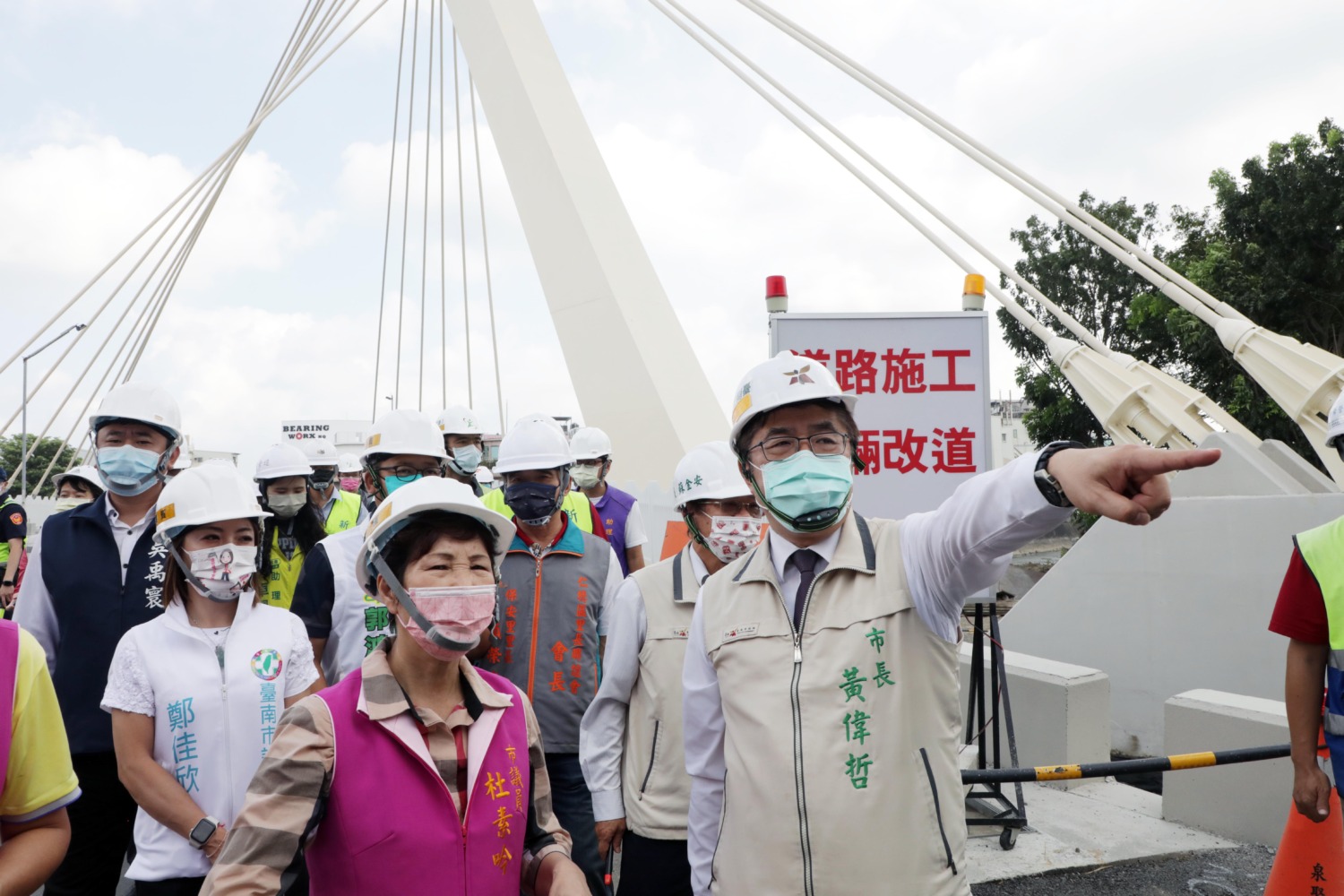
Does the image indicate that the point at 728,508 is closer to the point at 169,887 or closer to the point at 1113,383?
the point at 169,887

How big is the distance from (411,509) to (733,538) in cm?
156

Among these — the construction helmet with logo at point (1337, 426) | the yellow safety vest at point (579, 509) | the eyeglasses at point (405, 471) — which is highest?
the construction helmet with logo at point (1337, 426)

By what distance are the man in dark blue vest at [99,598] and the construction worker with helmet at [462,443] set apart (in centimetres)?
309

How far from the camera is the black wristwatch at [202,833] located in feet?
7.43

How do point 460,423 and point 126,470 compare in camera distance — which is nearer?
point 126,470

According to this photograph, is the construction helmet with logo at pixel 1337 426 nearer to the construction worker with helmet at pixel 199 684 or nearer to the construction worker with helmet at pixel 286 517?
the construction worker with helmet at pixel 199 684

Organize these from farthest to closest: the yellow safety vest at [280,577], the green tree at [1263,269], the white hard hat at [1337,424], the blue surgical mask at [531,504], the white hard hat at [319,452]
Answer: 1. the green tree at [1263,269]
2. the white hard hat at [319,452]
3. the yellow safety vest at [280,577]
4. the blue surgical mask at [531,504]
5. the white hard hat at [1337,424]

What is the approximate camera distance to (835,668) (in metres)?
1.78

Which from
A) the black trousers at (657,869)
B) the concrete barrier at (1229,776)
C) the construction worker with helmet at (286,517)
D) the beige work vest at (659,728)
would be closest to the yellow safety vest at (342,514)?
the construction worker with helmet at (286,517)

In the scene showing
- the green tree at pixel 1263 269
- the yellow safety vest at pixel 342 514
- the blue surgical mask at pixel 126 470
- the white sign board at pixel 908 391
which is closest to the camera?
the blue surgical mask at pixel 126 470

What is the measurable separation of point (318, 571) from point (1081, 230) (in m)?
7.81

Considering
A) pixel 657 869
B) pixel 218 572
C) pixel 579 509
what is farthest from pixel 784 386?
pixel 579 509

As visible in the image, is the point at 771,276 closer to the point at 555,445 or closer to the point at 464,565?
the point at 555,445

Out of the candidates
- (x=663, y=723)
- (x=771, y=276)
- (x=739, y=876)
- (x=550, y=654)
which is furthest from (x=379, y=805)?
(x=771, y=276)
